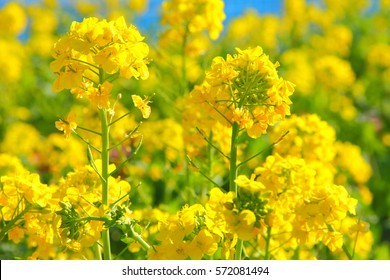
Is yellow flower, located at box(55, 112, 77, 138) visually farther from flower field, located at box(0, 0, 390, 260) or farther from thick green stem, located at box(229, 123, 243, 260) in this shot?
thick green stem, located at box(229, 123, 243, 260)

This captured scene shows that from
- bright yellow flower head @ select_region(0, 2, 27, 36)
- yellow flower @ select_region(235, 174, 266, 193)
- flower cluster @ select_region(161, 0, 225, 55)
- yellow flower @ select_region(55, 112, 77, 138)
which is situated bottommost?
yellow flower @ select_region(235, 174, 266, 193)

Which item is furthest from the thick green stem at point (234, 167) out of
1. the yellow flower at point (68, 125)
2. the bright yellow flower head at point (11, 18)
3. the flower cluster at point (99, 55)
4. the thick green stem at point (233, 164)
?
the bright yellow flower head at point (11, 18)

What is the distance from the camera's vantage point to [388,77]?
6438 mm

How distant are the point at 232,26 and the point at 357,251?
215 inches

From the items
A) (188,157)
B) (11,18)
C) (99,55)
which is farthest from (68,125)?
(11,18)

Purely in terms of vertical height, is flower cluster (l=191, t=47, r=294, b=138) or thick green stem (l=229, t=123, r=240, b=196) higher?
flower cluster (l=191, t=47, r=294, b=138)

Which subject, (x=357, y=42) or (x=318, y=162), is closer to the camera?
(x=318, y=162)

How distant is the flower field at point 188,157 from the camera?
1868mm

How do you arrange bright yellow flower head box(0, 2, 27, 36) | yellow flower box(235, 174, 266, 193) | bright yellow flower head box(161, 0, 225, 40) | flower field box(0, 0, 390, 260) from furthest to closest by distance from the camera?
1. bright yellow flower head box(0, 2, 27, 36)
2. bright yellow flower head box(161, 0, 225, 40)
3. flower field box(0, 0, 390, 260)
4. yellow flower box(235, 174, 266, 193)

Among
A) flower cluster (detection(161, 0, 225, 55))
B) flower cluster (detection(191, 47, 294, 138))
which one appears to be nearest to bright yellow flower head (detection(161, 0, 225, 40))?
flower cluster (detection(161, 0, 225, 55))

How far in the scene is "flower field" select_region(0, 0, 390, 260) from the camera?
187 cm

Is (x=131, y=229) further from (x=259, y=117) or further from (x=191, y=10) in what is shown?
(x=191, y=10)
